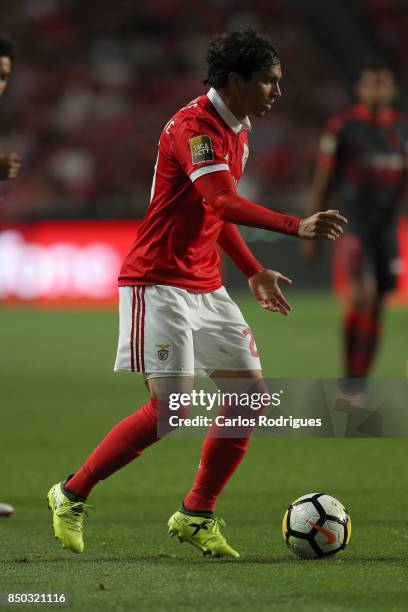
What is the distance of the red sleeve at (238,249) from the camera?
5.02m

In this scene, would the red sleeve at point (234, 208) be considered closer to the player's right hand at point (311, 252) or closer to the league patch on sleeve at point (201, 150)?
the league patch on sleeve at point (201, 150)

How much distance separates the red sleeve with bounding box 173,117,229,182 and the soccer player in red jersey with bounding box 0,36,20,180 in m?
0.84

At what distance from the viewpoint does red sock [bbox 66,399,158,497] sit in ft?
15.7

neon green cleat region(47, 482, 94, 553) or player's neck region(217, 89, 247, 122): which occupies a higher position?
player's neck region(217, 89, 247, 122)

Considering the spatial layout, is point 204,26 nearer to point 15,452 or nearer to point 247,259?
point 15,452

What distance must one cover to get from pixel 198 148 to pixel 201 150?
0.02 m

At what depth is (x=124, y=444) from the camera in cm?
480

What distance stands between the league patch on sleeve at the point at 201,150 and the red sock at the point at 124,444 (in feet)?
2.87

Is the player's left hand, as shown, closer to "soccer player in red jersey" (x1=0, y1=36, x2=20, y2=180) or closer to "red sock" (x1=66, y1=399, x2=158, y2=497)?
"red sock" (x1=66, y1=399, x2=158, y2=497)

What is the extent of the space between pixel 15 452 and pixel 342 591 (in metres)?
3.75

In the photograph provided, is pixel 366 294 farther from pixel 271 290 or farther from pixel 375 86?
pixel 271 290

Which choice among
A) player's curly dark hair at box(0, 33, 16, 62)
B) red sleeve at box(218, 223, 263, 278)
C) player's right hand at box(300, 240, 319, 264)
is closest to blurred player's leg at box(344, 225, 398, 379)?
player's right hand at box(300, 240, 319, 264)

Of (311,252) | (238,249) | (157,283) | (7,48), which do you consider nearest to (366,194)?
(311,252)

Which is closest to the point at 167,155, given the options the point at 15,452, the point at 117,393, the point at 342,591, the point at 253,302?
the point at 342,591
